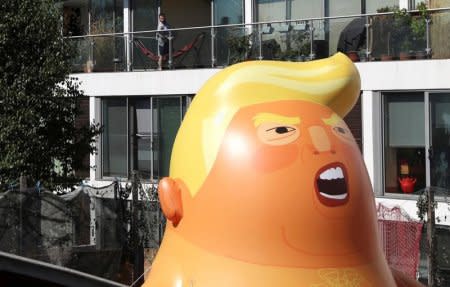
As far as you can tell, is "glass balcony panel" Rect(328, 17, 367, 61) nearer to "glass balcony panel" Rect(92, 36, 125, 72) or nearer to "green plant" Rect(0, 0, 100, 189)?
"glass balcony panel" Rect(92, 36, 125, 72)

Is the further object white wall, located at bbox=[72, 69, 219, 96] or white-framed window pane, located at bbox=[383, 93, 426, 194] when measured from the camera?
white wall, located at bbox=[72, 69, 219, 96]

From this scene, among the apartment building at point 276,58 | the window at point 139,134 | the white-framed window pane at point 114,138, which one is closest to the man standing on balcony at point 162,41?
the apartment building at point 276,58

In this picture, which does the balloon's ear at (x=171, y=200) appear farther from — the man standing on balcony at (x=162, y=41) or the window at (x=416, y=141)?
the man standing on balcony at (x=162, y=41)

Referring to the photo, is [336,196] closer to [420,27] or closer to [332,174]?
[332,174]

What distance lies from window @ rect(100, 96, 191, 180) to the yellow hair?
46.3 feet

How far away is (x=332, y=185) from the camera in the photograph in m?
5.62

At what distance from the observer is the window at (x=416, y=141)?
53.5ft

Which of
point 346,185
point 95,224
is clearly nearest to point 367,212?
point 346,185

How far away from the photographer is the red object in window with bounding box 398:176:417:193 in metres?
16.8

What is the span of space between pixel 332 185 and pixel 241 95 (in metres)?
0.95

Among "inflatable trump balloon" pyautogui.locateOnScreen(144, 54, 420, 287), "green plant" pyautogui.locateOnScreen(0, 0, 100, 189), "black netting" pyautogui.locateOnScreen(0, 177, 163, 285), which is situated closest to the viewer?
"inflatable trump balloon" pyautogui.locateOnScreen(144, 54, 420, 287)

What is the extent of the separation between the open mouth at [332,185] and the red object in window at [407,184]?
11524 millimetres

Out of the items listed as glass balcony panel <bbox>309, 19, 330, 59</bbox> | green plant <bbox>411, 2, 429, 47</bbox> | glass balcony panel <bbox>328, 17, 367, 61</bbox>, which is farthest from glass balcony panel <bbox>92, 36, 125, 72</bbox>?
green plant <bbox>411, 2, 429, 47</bbox>

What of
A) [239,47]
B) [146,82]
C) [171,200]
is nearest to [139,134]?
[146,82]
